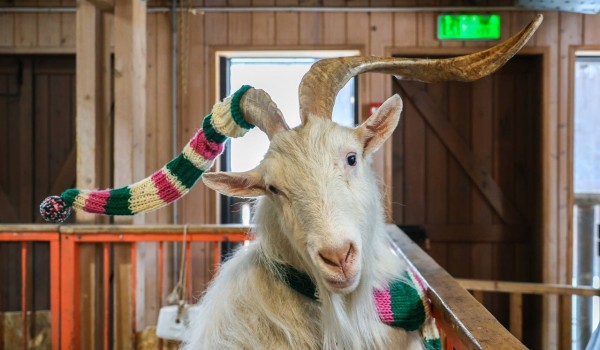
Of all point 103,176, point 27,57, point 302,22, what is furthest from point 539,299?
point 27,57

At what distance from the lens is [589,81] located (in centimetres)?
524

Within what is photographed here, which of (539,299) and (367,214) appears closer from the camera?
(367,214)

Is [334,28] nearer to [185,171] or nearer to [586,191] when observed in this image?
[586,191]

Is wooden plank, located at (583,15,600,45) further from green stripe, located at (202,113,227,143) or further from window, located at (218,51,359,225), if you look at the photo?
green stripe, located at (202,113,227,143)

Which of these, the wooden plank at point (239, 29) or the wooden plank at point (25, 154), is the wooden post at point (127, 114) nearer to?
the wooden plank at point (239, 29)

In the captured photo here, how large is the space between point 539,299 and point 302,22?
306cm

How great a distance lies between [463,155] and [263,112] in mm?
4031

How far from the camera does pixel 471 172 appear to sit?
208 inches

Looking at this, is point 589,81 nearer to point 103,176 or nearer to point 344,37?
point 344,37

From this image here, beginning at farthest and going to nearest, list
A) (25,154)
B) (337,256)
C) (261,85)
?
(25,154) → (261,85) → (337,256)

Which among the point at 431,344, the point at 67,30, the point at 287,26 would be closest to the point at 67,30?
the point at 67,30

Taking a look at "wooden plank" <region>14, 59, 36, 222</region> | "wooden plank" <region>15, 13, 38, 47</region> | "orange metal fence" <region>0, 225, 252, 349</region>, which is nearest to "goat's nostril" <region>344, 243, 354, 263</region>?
"orange metal fence" <region>0, 225, 252, 349</region>

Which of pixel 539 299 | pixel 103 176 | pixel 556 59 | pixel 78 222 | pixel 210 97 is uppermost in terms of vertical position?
pixel 556 59

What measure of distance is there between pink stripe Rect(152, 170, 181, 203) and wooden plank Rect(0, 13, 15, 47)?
3.60 meters
